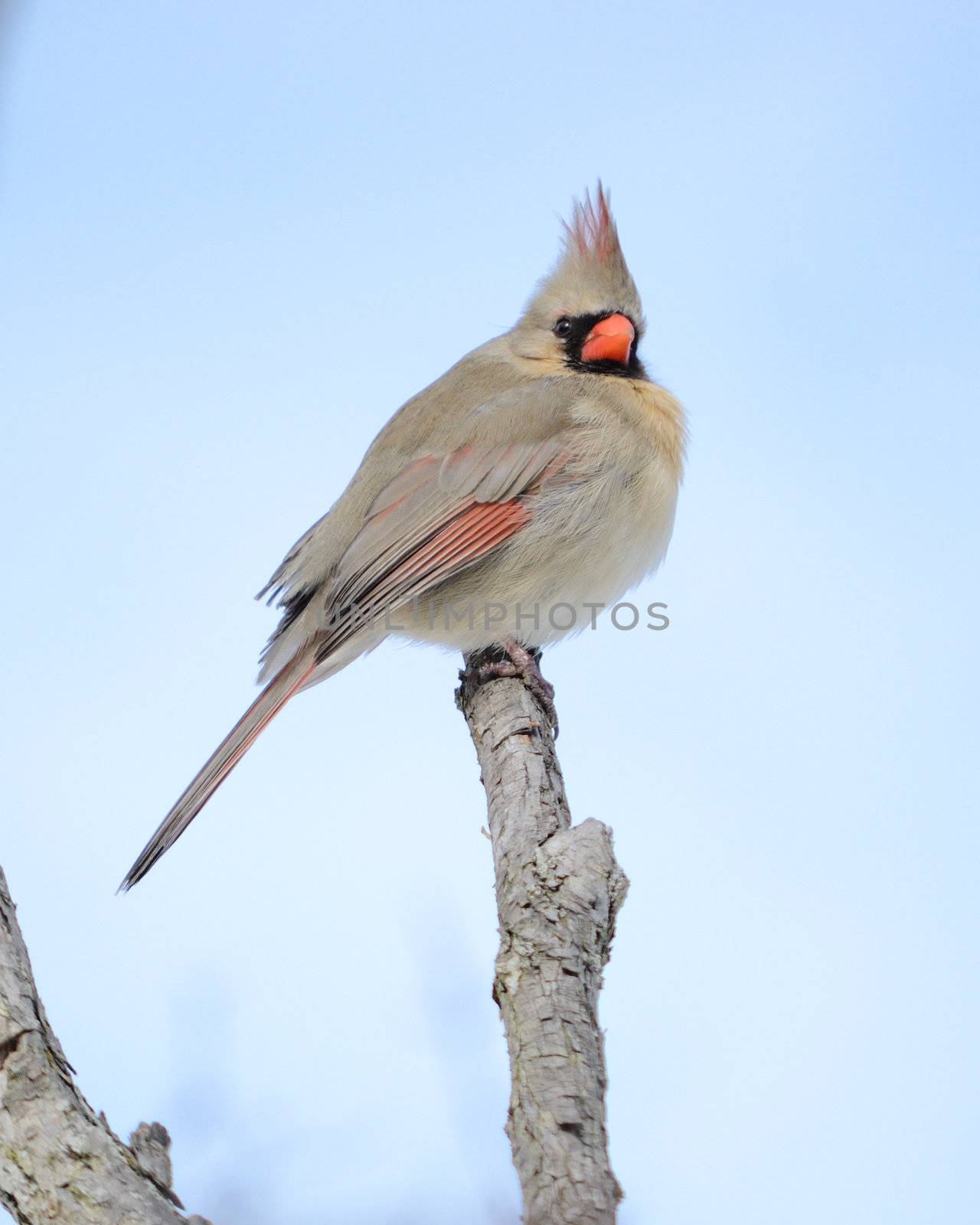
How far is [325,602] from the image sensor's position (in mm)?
3576

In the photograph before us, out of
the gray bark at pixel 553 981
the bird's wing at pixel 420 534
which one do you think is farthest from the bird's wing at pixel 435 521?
the gray bark at pixel 553 981

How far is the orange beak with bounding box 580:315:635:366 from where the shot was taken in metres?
4.08

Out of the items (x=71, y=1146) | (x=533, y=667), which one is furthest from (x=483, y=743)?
(x=71, y=1146)

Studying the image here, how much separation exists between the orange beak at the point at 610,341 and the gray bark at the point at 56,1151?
2.70m

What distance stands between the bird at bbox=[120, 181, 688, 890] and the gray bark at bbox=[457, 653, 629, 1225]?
2.30 feet

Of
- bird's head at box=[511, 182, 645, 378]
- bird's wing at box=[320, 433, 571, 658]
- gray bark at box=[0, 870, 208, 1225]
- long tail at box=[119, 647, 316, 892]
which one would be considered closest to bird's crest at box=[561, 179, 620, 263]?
bird's head at box=[511, 182, 645, 378]

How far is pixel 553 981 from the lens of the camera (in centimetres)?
210

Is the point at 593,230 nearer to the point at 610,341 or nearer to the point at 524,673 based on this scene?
the point at 610,341

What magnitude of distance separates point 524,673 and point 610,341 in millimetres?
1187

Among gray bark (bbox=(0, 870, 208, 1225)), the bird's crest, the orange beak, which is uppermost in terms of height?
the bird's crest

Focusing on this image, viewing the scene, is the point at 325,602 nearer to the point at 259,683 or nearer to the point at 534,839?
the point at 259,683

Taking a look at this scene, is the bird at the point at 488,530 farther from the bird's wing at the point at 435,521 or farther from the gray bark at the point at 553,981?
the gray bark at the point at 553,981

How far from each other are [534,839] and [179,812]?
94 cm

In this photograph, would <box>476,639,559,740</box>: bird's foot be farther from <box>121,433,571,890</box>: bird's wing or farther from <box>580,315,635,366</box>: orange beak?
<box>580,315,635,366</box>: orange beak
